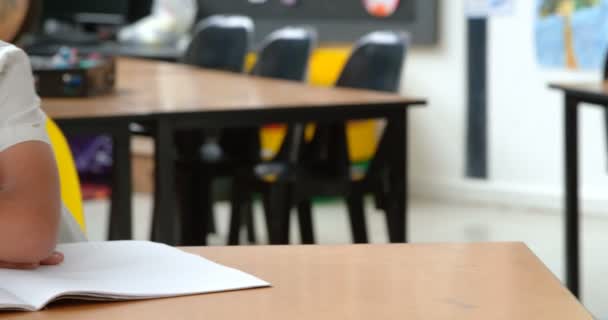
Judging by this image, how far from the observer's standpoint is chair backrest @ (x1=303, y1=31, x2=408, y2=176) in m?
3.43

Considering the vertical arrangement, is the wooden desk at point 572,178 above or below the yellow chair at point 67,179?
below

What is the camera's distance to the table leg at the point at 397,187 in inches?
120

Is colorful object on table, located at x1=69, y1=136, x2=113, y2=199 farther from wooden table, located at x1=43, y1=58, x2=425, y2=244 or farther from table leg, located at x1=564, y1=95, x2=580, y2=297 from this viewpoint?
table leg, located at x1=564, y1=95, x2=580, y2=297

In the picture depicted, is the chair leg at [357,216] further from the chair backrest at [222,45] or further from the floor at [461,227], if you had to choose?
the chair backrest at [222,45]

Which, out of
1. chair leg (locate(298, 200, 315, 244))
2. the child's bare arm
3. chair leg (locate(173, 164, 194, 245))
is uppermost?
the child's bare arm

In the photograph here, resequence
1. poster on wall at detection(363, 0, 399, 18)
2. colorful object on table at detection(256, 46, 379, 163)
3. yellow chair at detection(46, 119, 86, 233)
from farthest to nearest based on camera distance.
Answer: poster on wall at detection(363, 0, 399, 18) < colorful object on table at detection(256, 46, 379, 163) < yellow chair at detection(46, 119, 86, 233)

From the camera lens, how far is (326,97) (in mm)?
3066

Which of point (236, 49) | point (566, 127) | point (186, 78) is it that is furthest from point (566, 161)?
point (236, 49)

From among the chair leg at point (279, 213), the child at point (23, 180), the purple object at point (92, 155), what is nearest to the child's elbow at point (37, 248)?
the child at point (23, 180)

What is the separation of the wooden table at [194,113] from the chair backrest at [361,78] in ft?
0.54

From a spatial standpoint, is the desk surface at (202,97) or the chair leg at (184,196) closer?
the desk surface at (202,97)

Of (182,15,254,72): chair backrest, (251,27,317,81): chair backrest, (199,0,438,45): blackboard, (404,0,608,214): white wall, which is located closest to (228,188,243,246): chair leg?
(251,27,317,81): chair backrest

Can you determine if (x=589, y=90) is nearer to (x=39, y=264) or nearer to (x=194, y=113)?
(x=194, y=113)

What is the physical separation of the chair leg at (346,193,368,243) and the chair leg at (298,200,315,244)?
0.52 ft
